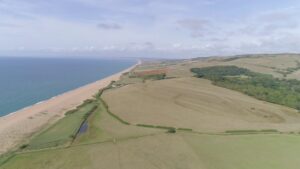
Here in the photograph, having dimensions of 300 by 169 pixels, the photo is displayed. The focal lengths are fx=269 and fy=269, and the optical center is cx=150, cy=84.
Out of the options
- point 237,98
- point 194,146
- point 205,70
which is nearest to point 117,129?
point 194,146

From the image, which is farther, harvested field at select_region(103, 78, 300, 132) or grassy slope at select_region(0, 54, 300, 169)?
harvested field at select_region(103, 78, 300, 132)

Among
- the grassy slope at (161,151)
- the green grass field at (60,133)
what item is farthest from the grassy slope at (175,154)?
the green grass field at (60,133)

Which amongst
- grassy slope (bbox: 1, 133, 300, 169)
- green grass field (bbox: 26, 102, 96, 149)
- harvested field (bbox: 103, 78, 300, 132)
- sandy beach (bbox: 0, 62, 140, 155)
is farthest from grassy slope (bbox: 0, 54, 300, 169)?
harvested field (bbox: 103, 78, 300, 132)

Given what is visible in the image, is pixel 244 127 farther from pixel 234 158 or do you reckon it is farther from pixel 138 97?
pixel 138 97

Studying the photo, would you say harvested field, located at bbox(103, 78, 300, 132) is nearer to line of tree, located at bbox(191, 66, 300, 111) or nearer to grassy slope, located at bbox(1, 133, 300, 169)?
line of tree, located at bbox(191, 66, 300, 111)

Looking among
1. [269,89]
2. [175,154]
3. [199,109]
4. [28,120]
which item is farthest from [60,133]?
[269,89]

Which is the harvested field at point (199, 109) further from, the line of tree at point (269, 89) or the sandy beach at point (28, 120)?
the sandy beach at point (28, 120)

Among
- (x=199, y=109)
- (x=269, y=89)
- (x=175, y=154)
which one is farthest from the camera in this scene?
(x=269, y=89)

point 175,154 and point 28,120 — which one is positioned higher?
point 175,154

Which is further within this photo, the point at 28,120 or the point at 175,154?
the point at 28,120

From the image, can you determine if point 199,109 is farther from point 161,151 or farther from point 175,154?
point 175,154

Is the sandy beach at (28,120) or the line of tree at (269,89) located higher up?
the line of tree at (269,89)
